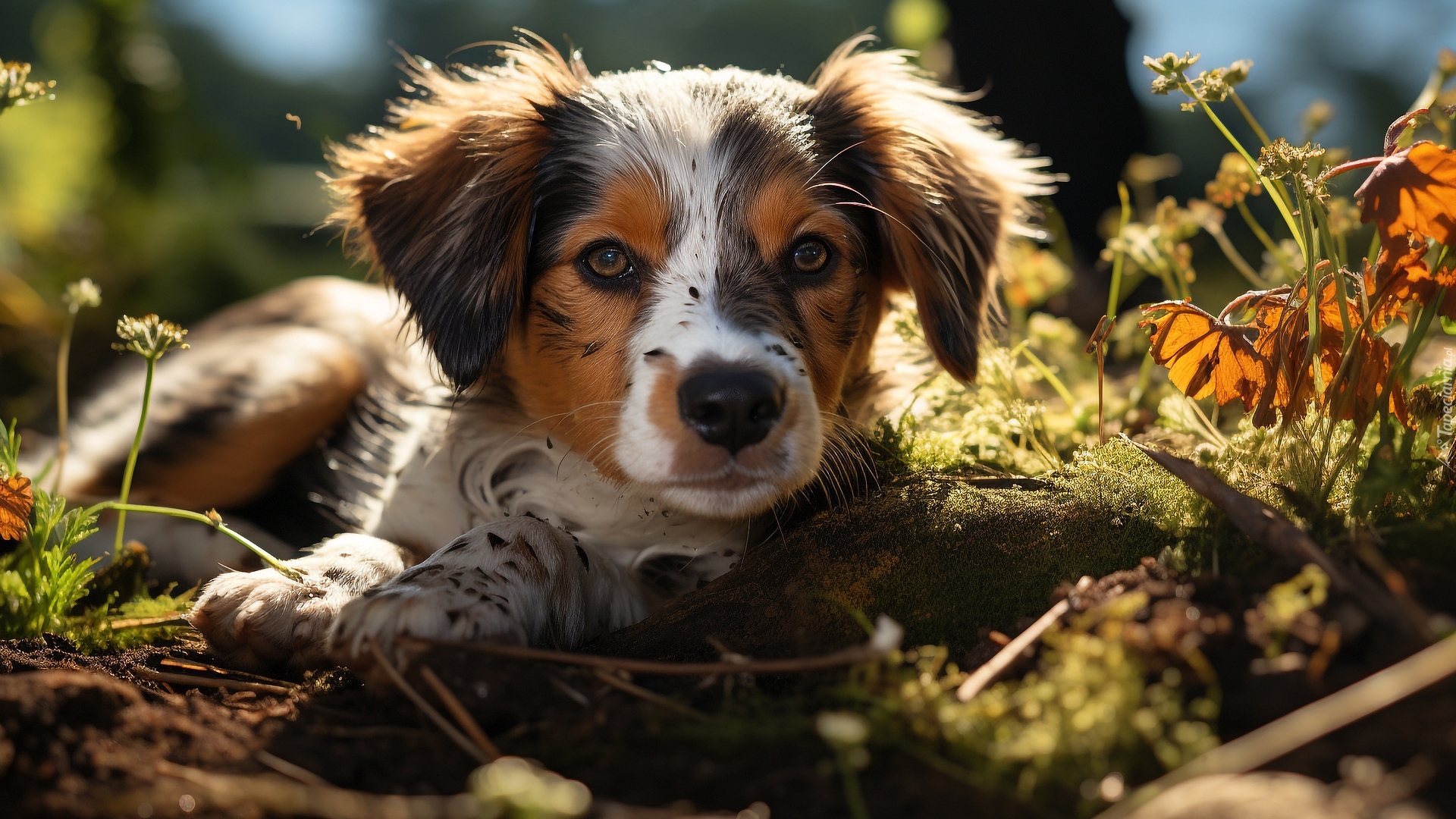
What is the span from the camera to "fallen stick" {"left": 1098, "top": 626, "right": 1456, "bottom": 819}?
1.05 meters

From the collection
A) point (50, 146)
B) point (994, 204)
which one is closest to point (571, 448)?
point (994, 204)

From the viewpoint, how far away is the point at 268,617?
2.17 metres

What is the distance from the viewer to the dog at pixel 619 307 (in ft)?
7.24

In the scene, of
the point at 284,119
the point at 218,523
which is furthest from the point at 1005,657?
the point at 284,119

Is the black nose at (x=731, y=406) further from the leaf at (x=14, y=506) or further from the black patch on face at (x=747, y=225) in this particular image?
the leaf at (x=14, y=506)

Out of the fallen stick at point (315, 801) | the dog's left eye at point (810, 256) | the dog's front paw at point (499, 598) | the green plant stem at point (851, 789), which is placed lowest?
the dog's front paw at point (499, 598)

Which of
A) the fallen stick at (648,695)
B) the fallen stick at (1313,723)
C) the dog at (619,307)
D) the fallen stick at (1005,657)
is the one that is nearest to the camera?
the fallen stick at (1313,723)

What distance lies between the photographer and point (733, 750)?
4.62ft

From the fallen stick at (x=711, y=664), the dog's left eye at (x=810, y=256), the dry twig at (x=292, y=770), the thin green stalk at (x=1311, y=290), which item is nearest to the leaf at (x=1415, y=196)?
the thin green stalk at (x=1311, y=290)

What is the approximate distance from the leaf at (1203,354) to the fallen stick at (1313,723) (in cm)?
90

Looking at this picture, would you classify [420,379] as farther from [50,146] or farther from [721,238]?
[50,146]

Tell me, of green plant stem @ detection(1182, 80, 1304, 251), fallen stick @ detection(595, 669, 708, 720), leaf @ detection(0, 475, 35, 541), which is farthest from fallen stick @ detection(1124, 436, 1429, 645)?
leaf @ detection(0, 475, 35, 541)

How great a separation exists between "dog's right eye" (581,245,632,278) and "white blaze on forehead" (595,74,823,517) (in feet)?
0.38

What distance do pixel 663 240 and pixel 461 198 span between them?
61cm
